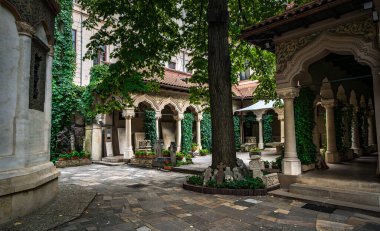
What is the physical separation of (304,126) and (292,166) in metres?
1.51

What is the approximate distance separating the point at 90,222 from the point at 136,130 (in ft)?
47.8

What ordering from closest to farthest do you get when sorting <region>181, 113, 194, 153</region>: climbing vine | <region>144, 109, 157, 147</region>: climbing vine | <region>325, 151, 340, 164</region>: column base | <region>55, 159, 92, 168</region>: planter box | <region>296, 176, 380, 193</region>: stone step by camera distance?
<region>296, 176, 380, 193</region>: stone step < <region>325, 151, 340, 164</region>: column base < <region>55, 159, 92, 168</region>: planter box < <region>144, 109, 157, 147</region>: climbing vine < <region>181, 113, 194, 153</region>: climbing vine

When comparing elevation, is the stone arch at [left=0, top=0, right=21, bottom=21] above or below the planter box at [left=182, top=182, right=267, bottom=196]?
above

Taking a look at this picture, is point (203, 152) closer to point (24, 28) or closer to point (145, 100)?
point (145, 100)

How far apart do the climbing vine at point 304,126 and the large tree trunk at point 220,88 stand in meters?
2.11

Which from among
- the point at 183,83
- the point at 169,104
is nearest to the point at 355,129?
the point at 169,104

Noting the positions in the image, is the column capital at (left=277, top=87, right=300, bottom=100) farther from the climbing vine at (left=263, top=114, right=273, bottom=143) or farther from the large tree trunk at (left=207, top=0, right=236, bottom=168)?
the climbing vine at (left=263, top=114, right=273, bottom=143)

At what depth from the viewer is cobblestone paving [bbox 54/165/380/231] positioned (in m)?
4.25

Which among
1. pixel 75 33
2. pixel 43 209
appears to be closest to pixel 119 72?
pixel 43 209

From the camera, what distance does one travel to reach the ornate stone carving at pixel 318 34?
5.75 m

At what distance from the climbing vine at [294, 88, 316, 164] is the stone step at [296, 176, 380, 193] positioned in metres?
1.18

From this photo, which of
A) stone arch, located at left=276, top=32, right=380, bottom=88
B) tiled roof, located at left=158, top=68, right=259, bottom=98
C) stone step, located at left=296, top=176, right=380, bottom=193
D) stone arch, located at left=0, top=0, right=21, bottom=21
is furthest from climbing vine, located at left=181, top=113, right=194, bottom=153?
stone arch, located at left=0, top=0, right=21, bottom=21

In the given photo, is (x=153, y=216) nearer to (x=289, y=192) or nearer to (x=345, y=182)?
(x=289, y=192)

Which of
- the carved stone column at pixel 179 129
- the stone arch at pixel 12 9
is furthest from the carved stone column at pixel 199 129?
the stone arch at pixel 12 9
